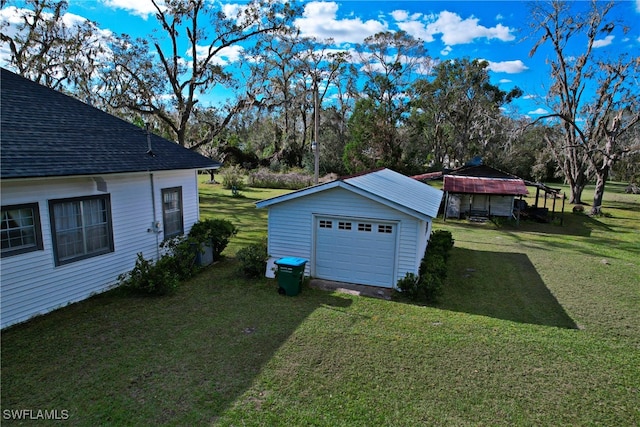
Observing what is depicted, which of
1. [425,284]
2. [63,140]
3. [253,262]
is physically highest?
[63,140]

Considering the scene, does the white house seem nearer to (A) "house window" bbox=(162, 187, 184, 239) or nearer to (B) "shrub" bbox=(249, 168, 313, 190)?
(A) "house window" bbox=(162, 187, 184, 239)

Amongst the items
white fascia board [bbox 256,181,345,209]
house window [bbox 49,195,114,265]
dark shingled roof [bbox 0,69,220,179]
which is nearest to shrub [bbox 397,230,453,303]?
white fascia board [bbox 256,181,345,209]

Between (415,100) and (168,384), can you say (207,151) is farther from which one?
(168,384)

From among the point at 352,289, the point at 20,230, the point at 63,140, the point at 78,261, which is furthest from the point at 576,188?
the point at 20,230

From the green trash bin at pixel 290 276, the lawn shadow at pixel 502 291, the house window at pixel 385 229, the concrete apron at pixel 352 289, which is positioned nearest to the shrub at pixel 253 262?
the green trash bin at pixel 290 276

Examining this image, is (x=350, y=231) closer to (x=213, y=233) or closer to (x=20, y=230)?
(x=213, y=233)

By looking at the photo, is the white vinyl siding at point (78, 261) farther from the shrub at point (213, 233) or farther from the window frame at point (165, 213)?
the shrub at point (213, 233)
